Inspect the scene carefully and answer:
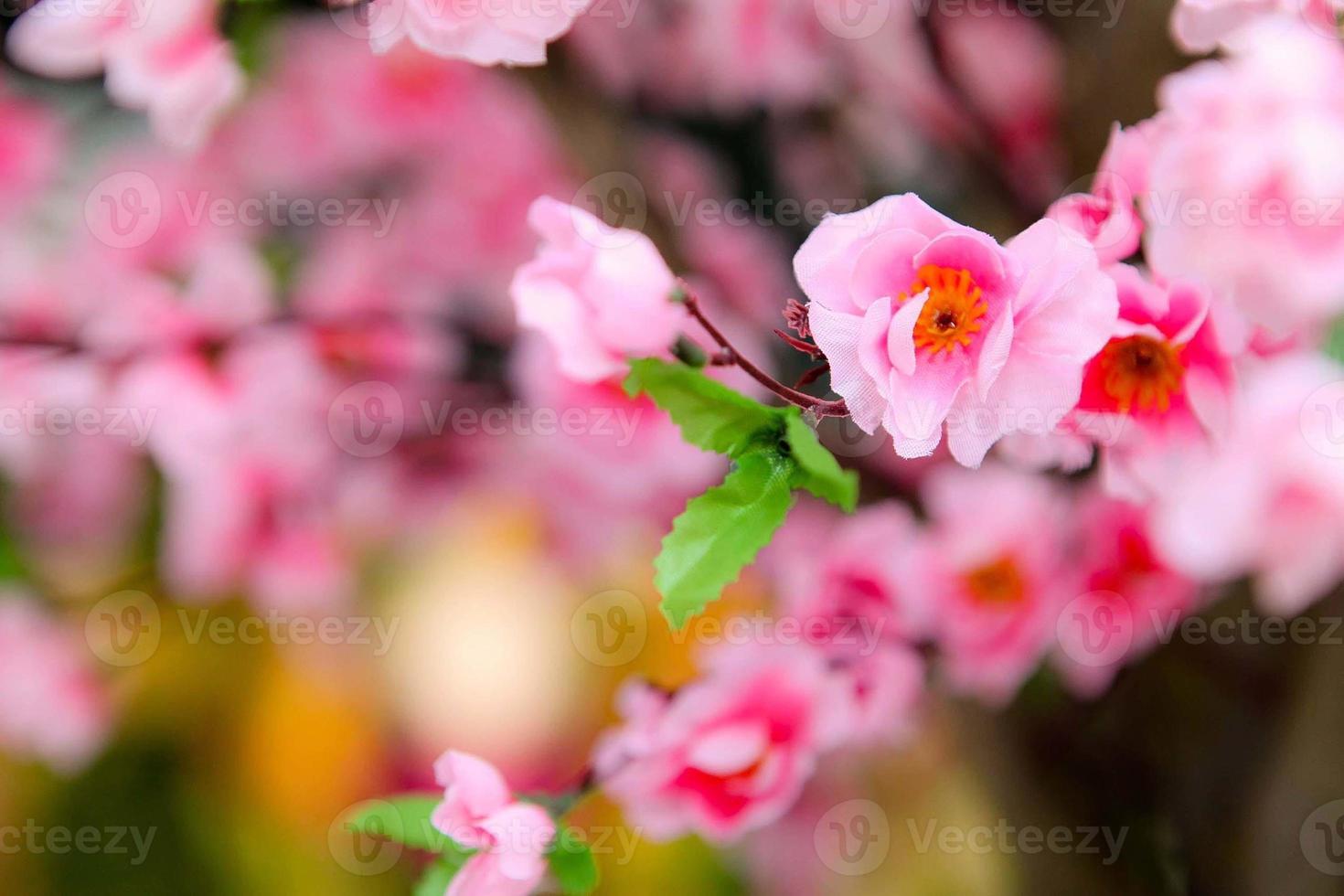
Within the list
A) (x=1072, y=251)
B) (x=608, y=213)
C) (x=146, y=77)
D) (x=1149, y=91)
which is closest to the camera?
(x=1072, y=251)

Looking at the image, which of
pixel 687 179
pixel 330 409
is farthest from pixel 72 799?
pixel 687 179

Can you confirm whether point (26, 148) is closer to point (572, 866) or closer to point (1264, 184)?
point (572, 866)

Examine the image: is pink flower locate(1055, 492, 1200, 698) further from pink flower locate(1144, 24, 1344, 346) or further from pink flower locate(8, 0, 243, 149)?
pink flower locate(8, 0, 243, 149)

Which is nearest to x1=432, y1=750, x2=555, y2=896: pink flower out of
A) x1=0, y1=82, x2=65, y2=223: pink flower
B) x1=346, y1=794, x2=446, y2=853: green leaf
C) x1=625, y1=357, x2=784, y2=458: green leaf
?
x1=346, y1=794, x2=446, y2=853: green leaf

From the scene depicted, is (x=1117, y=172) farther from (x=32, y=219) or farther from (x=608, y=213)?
(x=32, y=219)

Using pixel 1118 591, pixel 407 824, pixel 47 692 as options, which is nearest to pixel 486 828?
pixel 407 824

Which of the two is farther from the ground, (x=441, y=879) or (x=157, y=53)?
(x=157, y=53)

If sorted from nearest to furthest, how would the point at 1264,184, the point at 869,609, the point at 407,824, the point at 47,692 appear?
the point at 1264,184 → the point at 407,824 → the point at 869,609 → the point at 47,692
